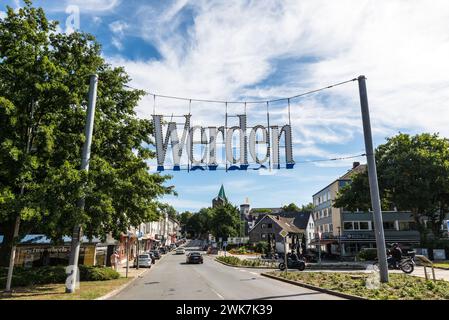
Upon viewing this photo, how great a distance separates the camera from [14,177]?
1458cm

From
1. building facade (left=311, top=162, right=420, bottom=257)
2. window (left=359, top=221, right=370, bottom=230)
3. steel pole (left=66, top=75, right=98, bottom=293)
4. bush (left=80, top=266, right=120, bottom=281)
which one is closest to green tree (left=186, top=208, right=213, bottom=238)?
building facade (left=311, top=162, right=420, bottom=257)

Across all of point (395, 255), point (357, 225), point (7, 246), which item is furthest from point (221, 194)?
point (7, 246)

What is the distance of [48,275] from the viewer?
18.4 metres

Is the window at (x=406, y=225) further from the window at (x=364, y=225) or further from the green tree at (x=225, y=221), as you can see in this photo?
the green tree at (x=225, y=221)

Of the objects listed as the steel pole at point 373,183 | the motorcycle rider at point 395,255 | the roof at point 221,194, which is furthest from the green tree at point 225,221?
the steel pole at point 373,183

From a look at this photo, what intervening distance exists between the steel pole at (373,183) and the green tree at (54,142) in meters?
11.1

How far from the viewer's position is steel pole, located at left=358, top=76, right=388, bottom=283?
16016 mm

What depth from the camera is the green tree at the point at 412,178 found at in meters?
40.0

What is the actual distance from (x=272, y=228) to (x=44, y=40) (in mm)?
66800

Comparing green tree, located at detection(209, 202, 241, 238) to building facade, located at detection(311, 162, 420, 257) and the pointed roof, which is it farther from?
the pointed roof

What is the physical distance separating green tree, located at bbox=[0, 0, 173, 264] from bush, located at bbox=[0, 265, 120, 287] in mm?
1235

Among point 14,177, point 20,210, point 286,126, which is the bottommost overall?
point 20,210

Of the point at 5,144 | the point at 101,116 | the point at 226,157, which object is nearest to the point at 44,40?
the point at 101,116
